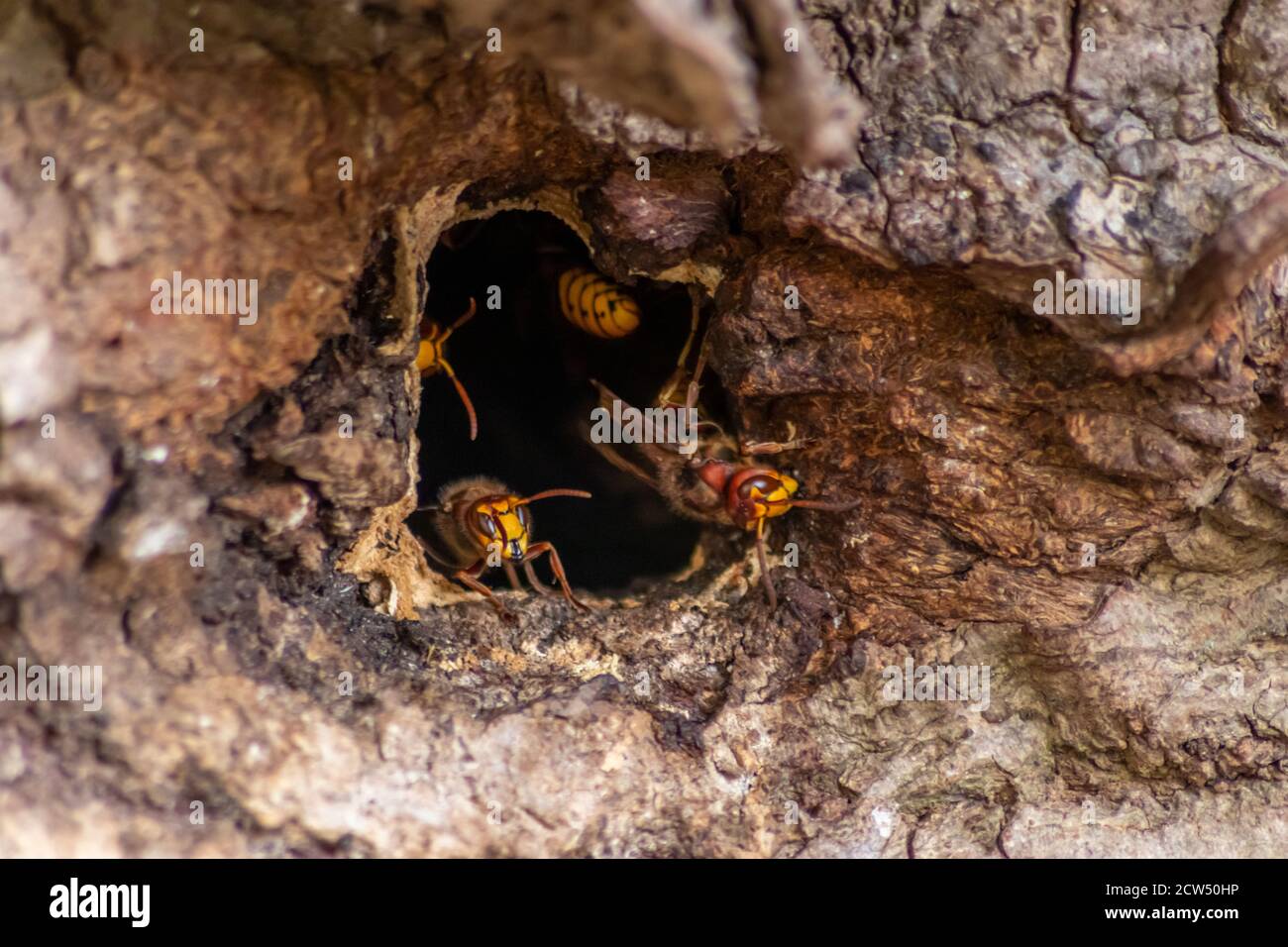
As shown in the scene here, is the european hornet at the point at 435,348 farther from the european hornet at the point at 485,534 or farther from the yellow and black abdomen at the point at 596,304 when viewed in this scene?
the yellow and black abdomen at the point at 596,304

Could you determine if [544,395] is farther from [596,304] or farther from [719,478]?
[719,478]

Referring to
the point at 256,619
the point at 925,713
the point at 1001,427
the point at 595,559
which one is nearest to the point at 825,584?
the point at 925,713

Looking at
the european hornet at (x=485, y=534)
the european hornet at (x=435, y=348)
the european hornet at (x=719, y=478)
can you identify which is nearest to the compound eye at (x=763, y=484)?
the european hornet at (x=719, y=478)

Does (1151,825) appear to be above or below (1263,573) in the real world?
below

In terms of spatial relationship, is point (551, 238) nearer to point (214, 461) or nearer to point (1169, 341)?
point (214, 461)

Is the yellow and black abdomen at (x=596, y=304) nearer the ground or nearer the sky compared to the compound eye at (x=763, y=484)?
nearer the sky

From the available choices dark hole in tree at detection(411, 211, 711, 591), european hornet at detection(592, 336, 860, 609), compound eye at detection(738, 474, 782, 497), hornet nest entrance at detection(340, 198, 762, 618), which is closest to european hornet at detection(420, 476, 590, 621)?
hornet nest entrance at detection(340, 198, 762, 618)

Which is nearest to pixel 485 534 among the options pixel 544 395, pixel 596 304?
pixel 596 304

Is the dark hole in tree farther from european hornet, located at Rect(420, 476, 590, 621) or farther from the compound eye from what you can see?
the compound eye
